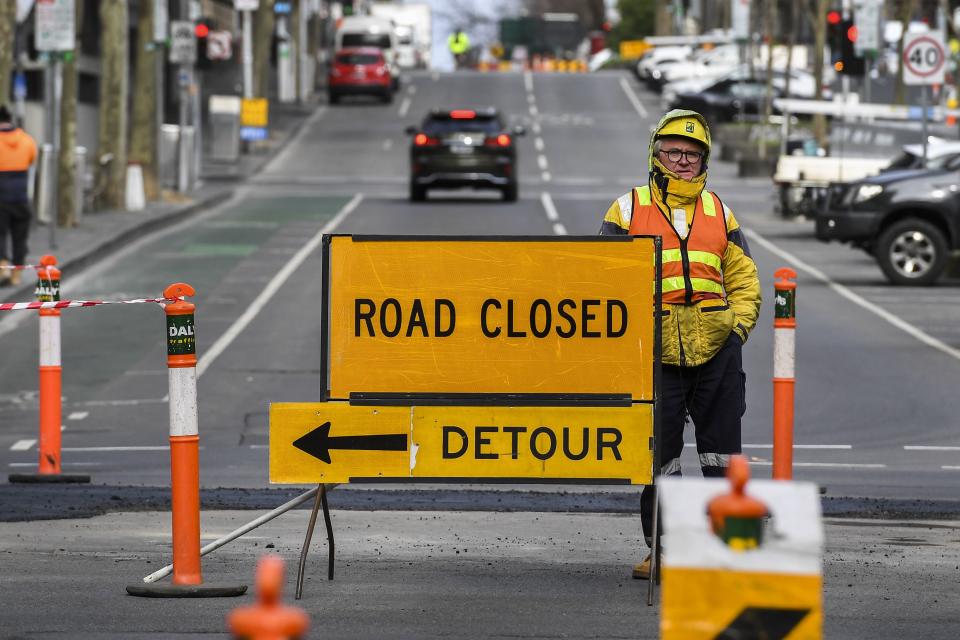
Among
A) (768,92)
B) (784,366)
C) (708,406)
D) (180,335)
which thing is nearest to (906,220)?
(784,366)

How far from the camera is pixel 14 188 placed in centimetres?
2230

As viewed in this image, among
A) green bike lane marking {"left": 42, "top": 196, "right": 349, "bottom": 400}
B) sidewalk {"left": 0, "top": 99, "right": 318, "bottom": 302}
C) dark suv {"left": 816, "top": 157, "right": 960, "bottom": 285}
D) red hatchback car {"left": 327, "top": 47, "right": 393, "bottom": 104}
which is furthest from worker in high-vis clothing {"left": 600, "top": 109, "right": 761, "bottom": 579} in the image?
red hatchback car {"left": 327, "top": 47, "right": 393, "bottom": 104}

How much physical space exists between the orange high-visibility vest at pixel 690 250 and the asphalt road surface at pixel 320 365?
1080 millimetres

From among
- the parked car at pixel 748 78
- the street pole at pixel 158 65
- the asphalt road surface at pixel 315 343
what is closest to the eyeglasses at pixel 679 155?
the asphalt road surface at pixel 315 343

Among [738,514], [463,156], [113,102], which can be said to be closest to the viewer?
[738,514]

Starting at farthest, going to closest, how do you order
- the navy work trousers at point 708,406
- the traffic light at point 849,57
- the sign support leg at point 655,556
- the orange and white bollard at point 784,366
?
the traffic light at point 849,57, the orange and white bollard at point 784,366, the navy work trousers at point 708,406, the sign support leg at point 655,556

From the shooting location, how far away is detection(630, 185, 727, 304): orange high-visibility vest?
25.2 feet

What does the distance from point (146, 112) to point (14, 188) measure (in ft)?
52.8

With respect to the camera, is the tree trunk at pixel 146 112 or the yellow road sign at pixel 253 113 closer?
the tree trunk at pixel 146 112

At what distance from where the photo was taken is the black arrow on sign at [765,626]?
4086 millimetres

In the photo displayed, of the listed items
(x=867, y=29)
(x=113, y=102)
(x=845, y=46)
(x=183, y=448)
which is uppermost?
(x=867, y=29)

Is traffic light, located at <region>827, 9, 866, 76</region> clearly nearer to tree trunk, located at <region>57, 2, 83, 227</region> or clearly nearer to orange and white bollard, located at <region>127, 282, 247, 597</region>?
tree trunk, located at <region>57, 2, 83, 227</region>

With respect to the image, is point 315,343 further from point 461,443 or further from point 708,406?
point 461,443

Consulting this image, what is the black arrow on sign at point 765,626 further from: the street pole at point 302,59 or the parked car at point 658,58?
the parked car at point 658,58
